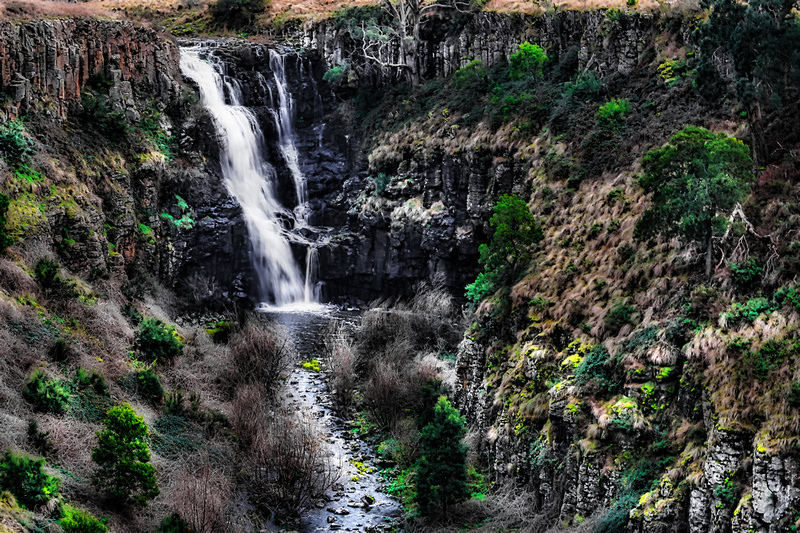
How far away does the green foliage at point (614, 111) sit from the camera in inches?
1348

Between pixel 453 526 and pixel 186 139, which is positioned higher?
pixel 186 139

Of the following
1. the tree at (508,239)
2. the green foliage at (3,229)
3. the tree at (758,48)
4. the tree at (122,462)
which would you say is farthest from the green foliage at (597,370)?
the green foliage at (3,229)

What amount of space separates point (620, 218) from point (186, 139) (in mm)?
28728

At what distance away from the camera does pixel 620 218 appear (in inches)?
1116

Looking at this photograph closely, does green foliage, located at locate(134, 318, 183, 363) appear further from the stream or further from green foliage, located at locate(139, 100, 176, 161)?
green foliage, located at locate(139, 100, 176, 161)

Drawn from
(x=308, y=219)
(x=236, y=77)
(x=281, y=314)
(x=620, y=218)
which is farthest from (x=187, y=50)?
(x=620, y=218)

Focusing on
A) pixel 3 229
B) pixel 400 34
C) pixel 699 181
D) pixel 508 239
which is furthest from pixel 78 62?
pixel 699 181

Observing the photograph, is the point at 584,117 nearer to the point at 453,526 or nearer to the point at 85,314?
the point at 453,526

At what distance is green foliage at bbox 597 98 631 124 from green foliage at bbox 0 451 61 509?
27837mm

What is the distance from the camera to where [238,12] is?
64.2m

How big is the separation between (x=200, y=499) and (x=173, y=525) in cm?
105

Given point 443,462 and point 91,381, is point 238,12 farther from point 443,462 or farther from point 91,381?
point 443,462

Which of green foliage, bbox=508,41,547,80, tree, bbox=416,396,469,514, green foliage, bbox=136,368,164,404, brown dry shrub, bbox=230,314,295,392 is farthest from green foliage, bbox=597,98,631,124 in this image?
green foliage, bbox=136,368,164,404

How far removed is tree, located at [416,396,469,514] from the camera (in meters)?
23.3
